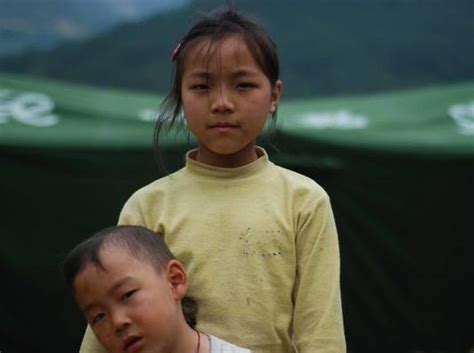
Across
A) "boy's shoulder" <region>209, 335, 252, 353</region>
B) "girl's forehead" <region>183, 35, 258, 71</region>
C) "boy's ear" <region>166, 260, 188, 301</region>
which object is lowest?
"boy's shoulder" <region>209, 335, 252, 353</region>

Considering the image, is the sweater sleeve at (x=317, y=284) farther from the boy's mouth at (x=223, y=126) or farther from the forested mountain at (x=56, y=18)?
the forested mountain at (x=56, y=18)

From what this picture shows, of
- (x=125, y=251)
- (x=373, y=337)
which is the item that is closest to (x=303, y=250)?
(x=125, y=251)

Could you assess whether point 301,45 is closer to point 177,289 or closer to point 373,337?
point 373,337

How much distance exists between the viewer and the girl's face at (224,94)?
178cm

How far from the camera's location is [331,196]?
144 inches

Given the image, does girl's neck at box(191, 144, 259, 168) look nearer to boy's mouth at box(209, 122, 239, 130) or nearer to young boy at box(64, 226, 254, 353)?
boy's mouth at box(209, 122, 239, 130)

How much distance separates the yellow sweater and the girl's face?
12cm

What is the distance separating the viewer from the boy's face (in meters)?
1.63

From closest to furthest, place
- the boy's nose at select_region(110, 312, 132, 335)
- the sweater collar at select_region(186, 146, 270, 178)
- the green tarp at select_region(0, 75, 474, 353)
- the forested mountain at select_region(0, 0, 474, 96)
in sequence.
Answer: the boy's nose at select_region(110, 312, 132, 335) → the sweater collar at select_region(186, 146, 270, 178) → the green tarp at select_region(0, 75, 474, 353) → the forested mountain at select_region(0, 0, 474, 96)

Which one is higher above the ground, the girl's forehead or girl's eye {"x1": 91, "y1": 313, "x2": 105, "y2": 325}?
the girl's forehead

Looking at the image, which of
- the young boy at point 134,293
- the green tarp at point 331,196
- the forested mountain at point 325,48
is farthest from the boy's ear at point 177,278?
the forested mountain at point 325,48

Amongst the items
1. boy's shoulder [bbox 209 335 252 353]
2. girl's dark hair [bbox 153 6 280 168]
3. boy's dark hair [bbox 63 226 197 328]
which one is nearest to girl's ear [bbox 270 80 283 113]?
girl's dark hair [bbox 153 6 280 168]

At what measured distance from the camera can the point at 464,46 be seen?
187 inches

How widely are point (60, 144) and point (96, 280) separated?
1.84 metres
